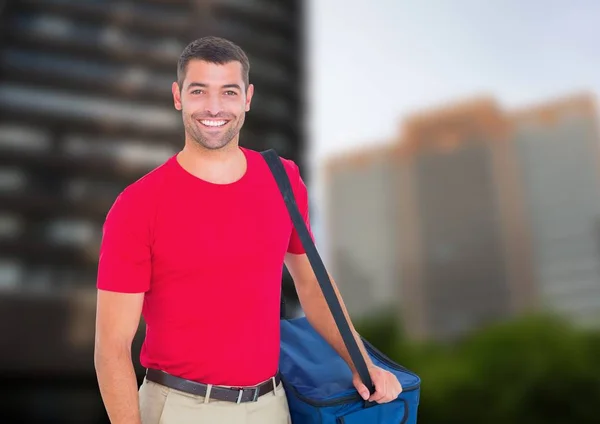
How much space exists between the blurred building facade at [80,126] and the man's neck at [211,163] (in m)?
41.0

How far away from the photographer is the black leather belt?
148cm

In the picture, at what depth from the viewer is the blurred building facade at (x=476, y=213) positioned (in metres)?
106

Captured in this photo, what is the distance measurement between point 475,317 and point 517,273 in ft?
38.3

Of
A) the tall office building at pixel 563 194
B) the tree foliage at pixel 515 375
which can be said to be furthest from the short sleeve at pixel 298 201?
the tall office building at pixel 563 194

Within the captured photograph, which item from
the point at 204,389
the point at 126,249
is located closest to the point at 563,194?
the point at 204,389

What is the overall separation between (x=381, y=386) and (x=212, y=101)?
873 mm

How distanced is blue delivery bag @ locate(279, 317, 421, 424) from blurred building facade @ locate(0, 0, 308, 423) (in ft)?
134

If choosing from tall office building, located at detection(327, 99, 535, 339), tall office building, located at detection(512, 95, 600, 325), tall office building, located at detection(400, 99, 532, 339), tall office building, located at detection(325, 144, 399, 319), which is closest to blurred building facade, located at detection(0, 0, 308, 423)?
tall office building, located at detection(327, 99, 535, 339)

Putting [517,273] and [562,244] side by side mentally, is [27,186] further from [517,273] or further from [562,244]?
[562,244]

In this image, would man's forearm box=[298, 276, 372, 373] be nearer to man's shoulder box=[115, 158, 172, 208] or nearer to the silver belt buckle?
the silver belt buckle

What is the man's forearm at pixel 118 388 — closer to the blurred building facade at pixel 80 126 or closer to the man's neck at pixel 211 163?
the man's neck at pixel 211 163

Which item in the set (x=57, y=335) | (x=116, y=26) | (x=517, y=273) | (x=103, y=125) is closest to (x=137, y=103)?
(x=103, y=125)

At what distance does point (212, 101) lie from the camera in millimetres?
1533

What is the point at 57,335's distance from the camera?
3897 centimetres
